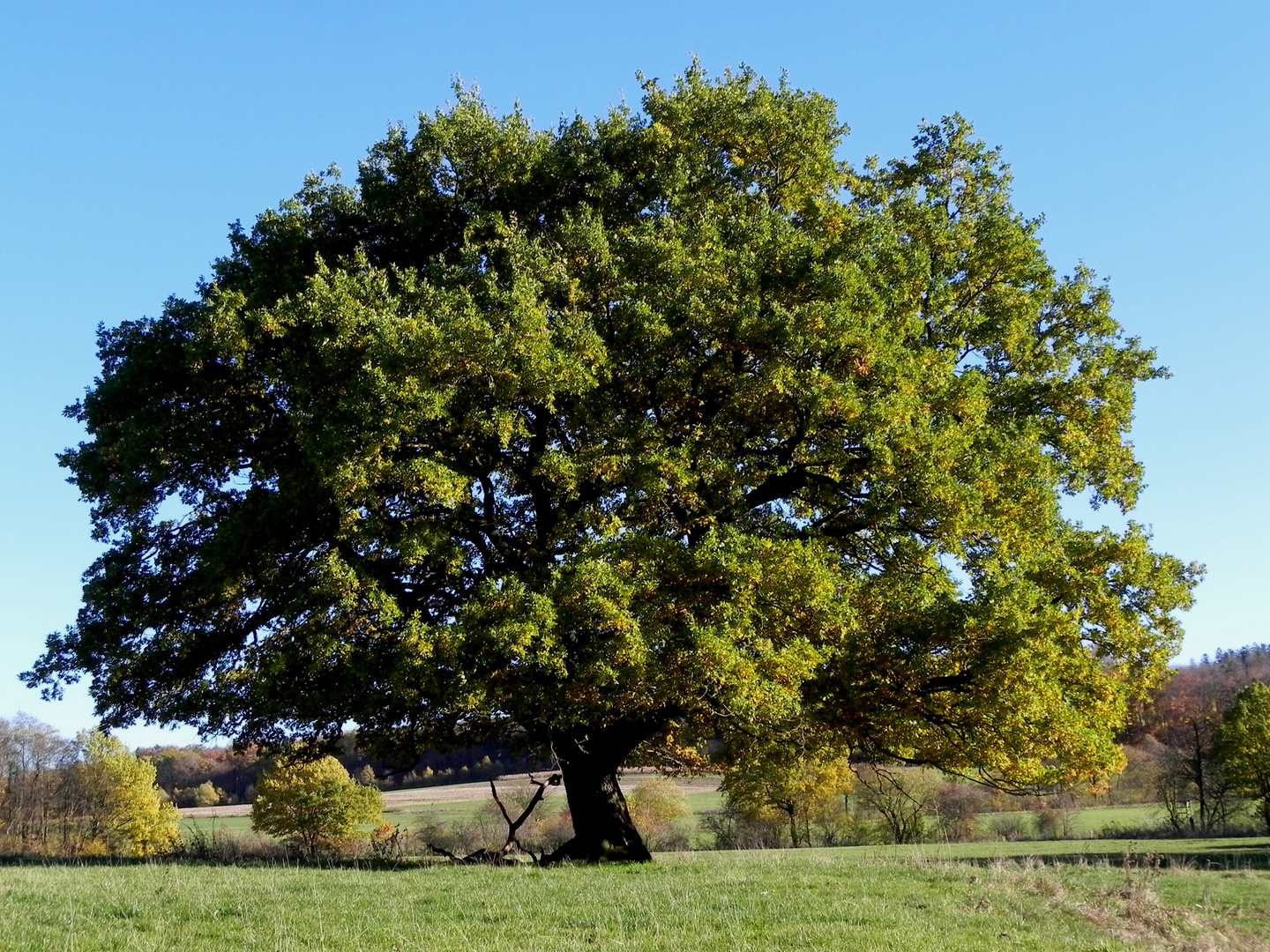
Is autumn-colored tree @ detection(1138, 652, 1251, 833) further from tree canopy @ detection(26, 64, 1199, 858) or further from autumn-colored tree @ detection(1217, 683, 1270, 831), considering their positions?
tree canopy @ detection(26, 64, 1199, 858)

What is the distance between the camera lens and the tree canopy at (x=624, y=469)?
581 inches

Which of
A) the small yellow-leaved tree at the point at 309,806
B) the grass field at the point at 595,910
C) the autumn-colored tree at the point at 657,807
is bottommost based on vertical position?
the autumn-colored tree at the point at 657,807

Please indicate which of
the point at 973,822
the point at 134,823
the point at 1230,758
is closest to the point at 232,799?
the point at 134,823

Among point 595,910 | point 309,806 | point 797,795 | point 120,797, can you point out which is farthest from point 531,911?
point 120,797

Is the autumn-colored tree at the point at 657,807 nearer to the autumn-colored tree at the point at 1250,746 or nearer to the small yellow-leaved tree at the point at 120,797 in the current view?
the small yellow-leaved tree at the point at 120,797

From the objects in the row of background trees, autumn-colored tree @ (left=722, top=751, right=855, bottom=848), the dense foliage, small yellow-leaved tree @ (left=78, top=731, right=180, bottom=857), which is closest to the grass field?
the row of background trees

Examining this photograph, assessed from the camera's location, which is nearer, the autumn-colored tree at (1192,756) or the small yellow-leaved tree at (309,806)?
the autumn-colored tree at (1192,756)

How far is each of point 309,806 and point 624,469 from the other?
5210cm

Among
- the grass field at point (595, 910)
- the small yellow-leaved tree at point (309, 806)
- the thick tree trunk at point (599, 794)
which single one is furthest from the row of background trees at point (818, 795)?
the grass field at point (595, 910)

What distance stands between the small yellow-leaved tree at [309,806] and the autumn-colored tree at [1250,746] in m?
51.0

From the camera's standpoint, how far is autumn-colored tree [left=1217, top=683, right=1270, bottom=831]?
47812 mm

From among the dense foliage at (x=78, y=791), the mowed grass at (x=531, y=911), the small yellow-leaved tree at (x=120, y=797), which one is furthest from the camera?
the small yellow-leaved tree at (x=120, y=797)

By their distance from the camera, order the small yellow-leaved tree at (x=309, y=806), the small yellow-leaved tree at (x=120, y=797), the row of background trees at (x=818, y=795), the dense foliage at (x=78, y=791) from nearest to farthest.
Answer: the row of background trees at (x=818, y=795)
the dense foliage at (x=78, y=791)
the small yellow-leaved tree at (x=120, y=797)
the small yellow-leaved tree at (x=309, y=806)

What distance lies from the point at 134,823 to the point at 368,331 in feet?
184
